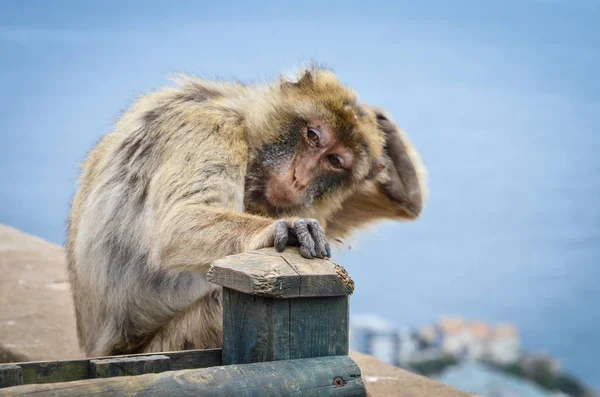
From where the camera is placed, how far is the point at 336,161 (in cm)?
315

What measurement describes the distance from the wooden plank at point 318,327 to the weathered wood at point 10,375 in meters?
0.58

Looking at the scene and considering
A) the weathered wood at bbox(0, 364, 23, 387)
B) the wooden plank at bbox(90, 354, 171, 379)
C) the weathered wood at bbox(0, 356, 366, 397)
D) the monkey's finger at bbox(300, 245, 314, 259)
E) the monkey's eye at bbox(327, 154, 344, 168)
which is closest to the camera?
the weathered wood at bbox(0, 356, 366, 397)

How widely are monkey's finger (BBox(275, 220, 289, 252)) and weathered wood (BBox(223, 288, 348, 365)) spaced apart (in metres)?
0.19

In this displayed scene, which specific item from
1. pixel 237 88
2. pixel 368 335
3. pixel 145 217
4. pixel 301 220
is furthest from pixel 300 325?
pixel 368 335

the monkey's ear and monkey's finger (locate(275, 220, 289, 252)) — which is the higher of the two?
the monkey's ear

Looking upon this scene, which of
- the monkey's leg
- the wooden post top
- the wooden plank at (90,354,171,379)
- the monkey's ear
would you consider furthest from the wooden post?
the monkey's ear

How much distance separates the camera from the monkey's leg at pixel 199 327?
8.90 ft

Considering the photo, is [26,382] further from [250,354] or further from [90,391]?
[250,354]

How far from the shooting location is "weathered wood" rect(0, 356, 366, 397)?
151 centimetres

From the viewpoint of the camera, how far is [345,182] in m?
3.21

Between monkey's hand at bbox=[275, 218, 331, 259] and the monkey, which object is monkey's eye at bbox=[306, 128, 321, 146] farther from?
monkey's hand at bbox=[275, 218, 331, 259]

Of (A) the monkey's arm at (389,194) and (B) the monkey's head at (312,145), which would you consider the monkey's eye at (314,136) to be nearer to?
(B) the monkey's head at (312,145)

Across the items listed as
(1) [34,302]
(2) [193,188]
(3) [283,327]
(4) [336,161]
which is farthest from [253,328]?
(1) [34,302]

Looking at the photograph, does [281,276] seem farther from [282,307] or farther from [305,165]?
[305,165]
